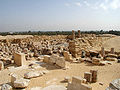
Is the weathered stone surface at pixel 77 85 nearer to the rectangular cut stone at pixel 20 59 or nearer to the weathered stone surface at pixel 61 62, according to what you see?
the weathered stone surface at pixel 61 62

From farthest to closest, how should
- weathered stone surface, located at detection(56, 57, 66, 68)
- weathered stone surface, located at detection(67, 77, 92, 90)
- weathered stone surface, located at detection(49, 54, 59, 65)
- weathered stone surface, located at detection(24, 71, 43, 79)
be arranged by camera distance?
weathered stone surface, located at detection(49, 54, 59, 65)
weathered stone surface, located at detection(56, 57, 66, 68)
weathered stone surface, located at detection(24, 71, 43, 79)
weathered stone surface, located at detection(67, 77, 92, 90)

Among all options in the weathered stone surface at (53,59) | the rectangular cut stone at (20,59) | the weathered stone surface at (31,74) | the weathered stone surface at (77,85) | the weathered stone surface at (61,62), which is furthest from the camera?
the weathered stone surface at (53,59)

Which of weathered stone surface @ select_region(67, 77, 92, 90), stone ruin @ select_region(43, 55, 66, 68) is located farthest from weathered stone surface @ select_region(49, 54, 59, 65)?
weathered stone surface @ select_region(67, 77, 92, 90)

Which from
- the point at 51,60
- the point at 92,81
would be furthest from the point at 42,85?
the point at 51,60

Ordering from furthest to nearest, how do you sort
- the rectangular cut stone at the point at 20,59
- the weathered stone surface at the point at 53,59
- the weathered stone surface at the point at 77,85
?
the weathered stone surface at the point at 53,59, the rectangular cut stone at the point at 20,59, the weathered stone surface at the point at 77,85

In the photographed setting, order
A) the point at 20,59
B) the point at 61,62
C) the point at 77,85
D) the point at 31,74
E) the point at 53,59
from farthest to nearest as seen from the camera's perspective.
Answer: the point at 53,59 → the point at 20,59 → the point at 61,62 → the point at 31,74 → the point at 77,85

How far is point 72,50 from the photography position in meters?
11.9

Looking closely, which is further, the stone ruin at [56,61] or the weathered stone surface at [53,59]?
the weathered stone surface at [53,59]

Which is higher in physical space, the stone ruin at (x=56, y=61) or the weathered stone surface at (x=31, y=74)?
the stone ruin at (x=56, y=61)

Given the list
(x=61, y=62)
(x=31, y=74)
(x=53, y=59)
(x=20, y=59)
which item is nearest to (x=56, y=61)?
(x=53, y=59)

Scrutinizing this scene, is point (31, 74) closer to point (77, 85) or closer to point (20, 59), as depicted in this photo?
point (20, 59)

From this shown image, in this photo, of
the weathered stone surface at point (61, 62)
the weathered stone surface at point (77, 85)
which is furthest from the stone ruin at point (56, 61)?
the weathered stone surface at point (77, 85)

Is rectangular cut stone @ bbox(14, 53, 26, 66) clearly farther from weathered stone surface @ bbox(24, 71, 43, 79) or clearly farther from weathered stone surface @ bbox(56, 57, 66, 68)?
weathered stone surface @ bbox(56, 57, 66, 68)

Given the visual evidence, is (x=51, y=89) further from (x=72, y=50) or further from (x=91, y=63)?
(x=72, y=50)
